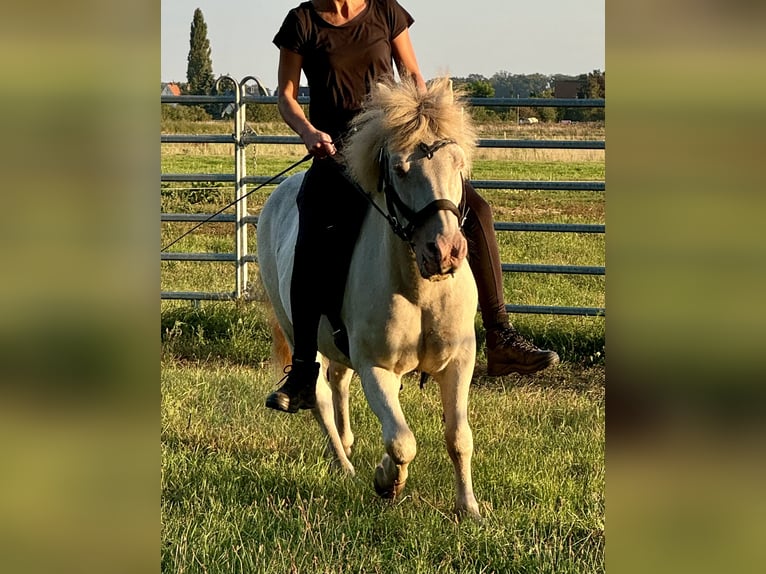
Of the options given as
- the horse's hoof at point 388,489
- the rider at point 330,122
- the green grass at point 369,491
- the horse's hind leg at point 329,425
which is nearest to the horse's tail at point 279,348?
the green grass at point 369,491

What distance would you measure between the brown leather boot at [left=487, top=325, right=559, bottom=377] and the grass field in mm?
499

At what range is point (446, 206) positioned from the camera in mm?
3660

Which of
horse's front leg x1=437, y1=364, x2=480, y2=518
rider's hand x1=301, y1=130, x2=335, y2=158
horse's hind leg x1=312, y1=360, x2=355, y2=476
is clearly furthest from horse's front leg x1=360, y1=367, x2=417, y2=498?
rider's hand x1=301, y1=130, x2=335, y2=158

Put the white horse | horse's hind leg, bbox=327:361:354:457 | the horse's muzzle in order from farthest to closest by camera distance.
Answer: horse's hind leg, bbox=327:361:354:457, the white horse, the horse's muzzle

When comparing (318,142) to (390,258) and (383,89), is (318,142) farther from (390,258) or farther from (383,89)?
(390,258)

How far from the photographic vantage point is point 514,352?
488 cm

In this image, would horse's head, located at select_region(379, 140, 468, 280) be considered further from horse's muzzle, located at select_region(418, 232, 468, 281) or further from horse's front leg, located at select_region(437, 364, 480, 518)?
horse's front leg, located at select_region(437, 364, 480, 518)

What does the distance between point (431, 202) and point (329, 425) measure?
203cm

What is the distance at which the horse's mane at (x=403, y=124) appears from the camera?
3.85 metres

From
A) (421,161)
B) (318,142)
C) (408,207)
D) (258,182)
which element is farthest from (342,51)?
(258,182)

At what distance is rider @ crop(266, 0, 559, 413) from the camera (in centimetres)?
445

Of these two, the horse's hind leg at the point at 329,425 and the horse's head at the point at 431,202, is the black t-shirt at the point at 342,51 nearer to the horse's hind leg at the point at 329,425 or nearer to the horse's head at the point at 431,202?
the horse's head at the point at 431,202
